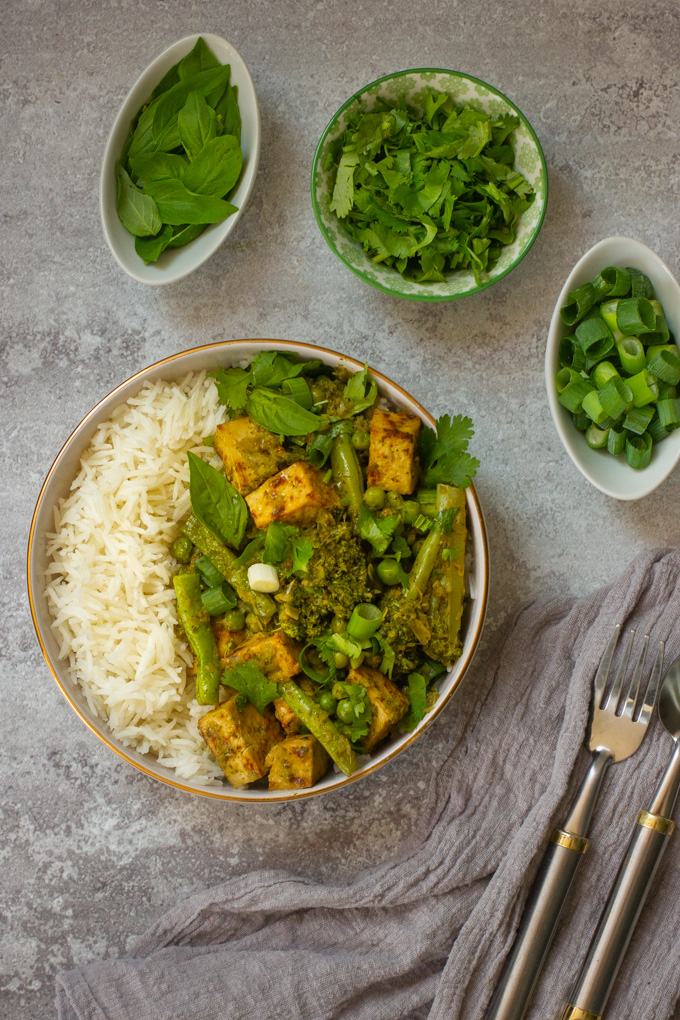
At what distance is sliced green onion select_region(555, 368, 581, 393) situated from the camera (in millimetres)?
2629

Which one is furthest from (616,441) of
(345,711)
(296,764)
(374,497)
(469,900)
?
(469,900)

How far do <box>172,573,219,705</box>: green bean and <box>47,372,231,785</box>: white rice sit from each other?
55 mm

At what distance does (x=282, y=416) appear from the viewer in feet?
8.32

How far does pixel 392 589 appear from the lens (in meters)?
2.53

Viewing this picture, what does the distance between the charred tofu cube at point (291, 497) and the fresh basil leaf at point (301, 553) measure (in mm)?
76

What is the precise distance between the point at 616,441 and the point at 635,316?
44cm

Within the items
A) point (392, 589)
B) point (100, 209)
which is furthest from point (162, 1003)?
point (100, 209)

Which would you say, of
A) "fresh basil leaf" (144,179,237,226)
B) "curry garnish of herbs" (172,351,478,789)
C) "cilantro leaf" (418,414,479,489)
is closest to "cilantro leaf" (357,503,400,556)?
"curry garnish of herbs" (172,351,478,789)

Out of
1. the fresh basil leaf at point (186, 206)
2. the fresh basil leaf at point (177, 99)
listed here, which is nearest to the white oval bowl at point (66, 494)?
the fresh basil leaf at point (186, 206)

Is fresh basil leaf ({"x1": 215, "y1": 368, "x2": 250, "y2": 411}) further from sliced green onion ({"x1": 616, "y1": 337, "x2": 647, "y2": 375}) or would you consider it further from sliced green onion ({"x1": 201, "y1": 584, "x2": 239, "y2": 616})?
sliced green onion ({"x1": 616, "y1": 337, "x2": 647, "y2": 375})

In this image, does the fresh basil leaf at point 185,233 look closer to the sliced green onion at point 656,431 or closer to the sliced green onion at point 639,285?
the sliced green onion at point 639,285

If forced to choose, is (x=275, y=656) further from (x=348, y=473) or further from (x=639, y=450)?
(x=639, y=450)

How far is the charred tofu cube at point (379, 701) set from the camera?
94.9 inches

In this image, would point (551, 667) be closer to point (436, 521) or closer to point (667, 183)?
point (436, 521)
